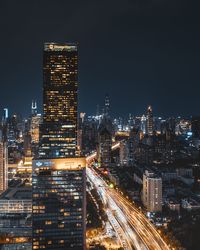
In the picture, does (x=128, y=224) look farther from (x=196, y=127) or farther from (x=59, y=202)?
(x=196, y=127)

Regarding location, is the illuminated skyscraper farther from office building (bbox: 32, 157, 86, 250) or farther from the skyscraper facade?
office building (bbox: 32, 157, 86, 250)

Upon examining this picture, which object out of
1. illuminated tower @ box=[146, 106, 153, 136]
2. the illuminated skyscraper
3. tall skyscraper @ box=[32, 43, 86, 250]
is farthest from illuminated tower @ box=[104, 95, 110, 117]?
tall skyscraper @ box=[32, 43, 86, 250]

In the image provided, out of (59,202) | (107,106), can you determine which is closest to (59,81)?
(59,202)

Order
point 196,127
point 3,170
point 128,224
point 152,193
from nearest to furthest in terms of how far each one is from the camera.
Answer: point 128,224
point 152,193
point 3,170
point 196,127

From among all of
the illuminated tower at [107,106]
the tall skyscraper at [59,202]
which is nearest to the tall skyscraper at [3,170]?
the tall skyscraper at [59,202]

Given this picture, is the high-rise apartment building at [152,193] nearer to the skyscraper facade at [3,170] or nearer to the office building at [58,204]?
the skyscraper facade at [3,170]

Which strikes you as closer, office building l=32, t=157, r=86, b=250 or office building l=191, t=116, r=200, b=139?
office building l=32, t=157, r=86, b=250
